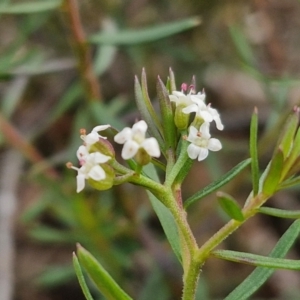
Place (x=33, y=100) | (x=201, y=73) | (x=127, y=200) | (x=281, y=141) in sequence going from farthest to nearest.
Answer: (x=33, y=100), (x=201, y=73), (x=127, y=200), (x=281, y=141)

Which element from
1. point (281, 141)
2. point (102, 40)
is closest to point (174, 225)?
point (281, 141)

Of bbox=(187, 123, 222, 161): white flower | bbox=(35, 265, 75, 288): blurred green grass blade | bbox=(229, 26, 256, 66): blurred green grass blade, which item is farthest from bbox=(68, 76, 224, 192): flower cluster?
bbox=(35, 265, 75, 288): blurred green grass blade

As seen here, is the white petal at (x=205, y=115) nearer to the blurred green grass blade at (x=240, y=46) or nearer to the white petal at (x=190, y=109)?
the white petal at (x=190, y=109)

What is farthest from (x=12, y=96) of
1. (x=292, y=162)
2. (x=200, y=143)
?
(x=292, y=162)

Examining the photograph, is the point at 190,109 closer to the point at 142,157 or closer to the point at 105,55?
the point at 142,157

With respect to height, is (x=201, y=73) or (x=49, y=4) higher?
(x=201, y=73)

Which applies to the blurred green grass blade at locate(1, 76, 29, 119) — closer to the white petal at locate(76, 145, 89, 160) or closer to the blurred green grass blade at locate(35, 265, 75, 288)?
the blurred green grass blade at locate(35, 265, 75, 288)

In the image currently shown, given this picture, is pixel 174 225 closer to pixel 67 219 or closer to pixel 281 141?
pixel 281 141
